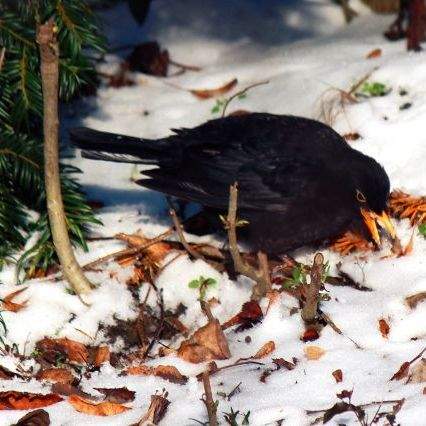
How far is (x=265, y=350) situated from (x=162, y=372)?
41cm

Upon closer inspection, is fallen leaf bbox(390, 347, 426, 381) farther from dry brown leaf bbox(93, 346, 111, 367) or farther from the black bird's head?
dry brown leaf bbox(93, 346, 111, 367)

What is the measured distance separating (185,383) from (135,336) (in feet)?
2.08

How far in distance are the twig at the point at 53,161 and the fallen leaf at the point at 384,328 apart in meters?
1.34

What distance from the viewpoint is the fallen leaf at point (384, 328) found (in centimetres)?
378

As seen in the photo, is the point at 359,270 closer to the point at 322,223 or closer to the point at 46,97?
the point at 322,223

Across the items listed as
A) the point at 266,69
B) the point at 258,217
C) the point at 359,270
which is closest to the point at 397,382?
the point at 359,270

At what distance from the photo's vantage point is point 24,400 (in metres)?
3.54

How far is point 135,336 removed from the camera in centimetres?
423

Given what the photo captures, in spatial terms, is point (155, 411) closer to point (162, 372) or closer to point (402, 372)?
point (162, 372)

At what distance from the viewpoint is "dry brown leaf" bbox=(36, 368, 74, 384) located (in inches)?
150

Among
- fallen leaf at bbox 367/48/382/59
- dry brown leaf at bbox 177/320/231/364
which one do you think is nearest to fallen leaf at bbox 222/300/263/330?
dry brown leaf at bbox 177/320/231/364

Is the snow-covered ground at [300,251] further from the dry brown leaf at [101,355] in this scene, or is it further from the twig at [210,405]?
the twig at [210,405]

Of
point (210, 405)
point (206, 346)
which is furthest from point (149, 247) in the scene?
point (210, 405)

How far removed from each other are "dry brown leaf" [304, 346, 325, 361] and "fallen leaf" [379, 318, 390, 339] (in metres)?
0.27
